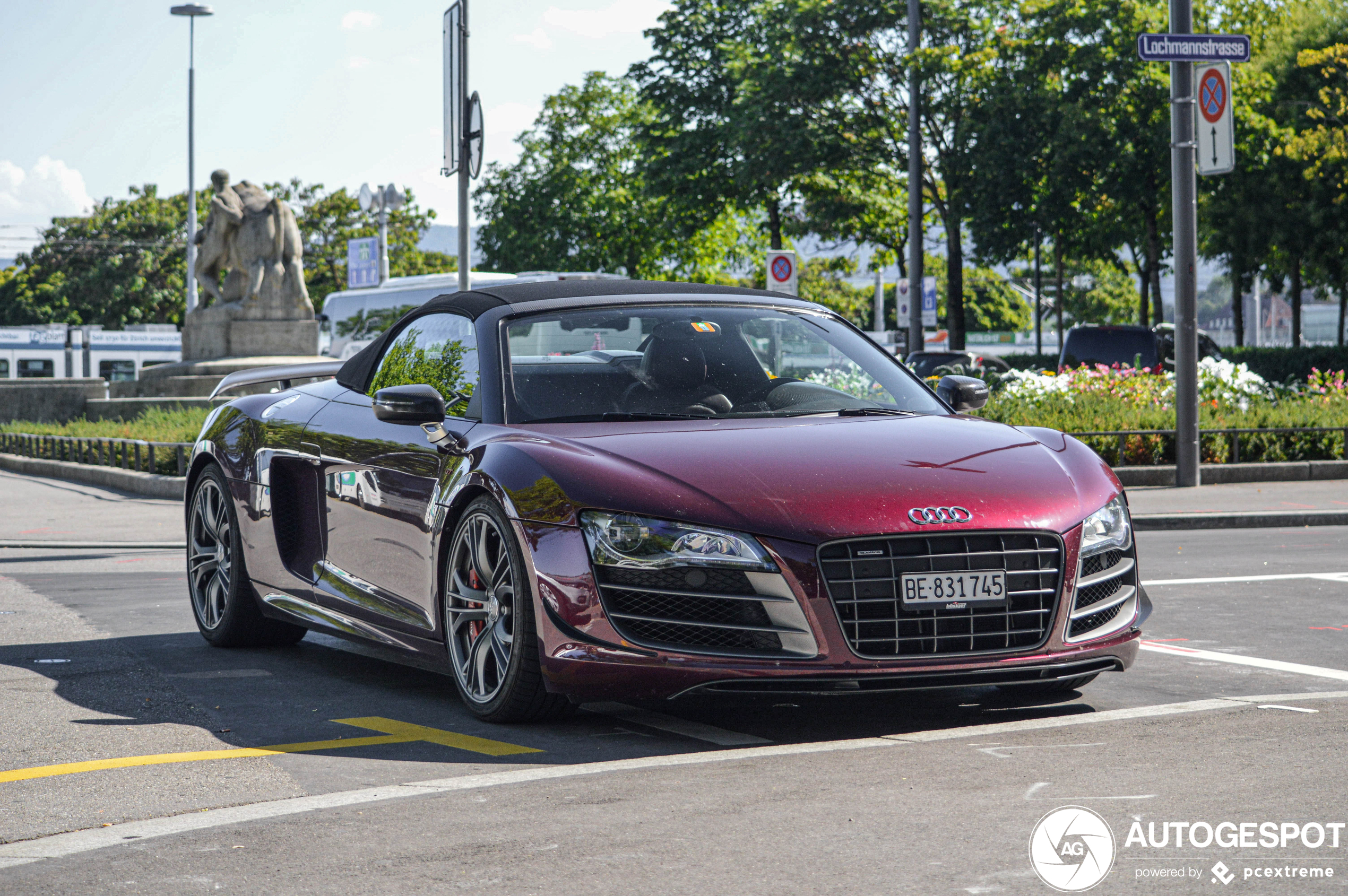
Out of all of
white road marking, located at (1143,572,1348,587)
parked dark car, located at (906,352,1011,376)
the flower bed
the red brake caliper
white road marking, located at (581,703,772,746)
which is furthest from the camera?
parked dark car, located at (906,352,1011,376)

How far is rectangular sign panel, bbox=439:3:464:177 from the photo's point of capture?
1609 centimetres

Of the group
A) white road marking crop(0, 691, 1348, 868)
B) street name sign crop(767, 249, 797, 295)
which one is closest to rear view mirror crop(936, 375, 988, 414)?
white road marking crop(0, 691, 1348, 868)

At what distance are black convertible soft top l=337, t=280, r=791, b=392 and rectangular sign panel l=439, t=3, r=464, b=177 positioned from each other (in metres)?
9.39

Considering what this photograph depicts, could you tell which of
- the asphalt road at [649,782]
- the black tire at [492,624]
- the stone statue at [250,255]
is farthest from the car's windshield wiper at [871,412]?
the stone statue at [250,255]

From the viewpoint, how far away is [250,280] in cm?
3162

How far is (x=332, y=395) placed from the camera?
6.98m

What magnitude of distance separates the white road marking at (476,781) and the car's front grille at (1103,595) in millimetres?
314

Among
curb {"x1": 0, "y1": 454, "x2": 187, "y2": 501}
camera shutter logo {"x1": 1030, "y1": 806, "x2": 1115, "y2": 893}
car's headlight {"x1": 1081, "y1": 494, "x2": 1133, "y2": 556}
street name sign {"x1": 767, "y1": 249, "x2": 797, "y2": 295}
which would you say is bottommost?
camera shutter logo {"x1": 1030, "y1": 806, "x2": 1115, "y2": 893}

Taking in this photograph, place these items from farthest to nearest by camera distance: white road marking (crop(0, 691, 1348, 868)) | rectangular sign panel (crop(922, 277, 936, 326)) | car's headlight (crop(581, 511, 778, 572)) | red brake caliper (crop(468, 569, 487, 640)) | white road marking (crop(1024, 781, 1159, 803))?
rectangular sign panel (crop(922, 277, 936, 326))
red brake caliper (crop(468, 569, 487, 640))
car's headlight (crop(581, 511, 778, 572))
white road marking (crop(1024, 781, 1159, 803))
white road marking (crop(0, 691, 1348, 868))

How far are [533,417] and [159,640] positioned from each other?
3087 millimetres

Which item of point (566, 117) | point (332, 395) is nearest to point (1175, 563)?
point (332, 395)

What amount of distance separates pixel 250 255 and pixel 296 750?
27.4 metres

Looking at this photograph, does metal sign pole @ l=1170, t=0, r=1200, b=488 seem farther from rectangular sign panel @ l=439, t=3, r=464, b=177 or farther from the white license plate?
the white license plate

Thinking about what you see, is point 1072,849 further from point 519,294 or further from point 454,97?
point 454,97
